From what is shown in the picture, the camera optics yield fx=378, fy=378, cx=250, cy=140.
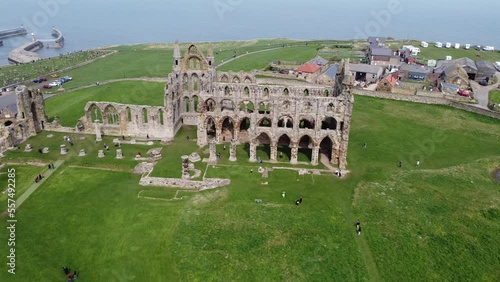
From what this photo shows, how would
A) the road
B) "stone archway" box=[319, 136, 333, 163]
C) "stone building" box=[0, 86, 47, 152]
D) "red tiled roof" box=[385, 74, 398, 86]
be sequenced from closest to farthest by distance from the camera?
1. "stone archway" box=[319, 136, 333, 163]
2. "stone building" box=[0, 86, 47, 152]
3. the road
4. "red tiled roof" box=[385, 74, 398, 86]

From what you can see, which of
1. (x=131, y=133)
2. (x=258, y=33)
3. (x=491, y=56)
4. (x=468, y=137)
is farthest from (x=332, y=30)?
(x=131, y=133)

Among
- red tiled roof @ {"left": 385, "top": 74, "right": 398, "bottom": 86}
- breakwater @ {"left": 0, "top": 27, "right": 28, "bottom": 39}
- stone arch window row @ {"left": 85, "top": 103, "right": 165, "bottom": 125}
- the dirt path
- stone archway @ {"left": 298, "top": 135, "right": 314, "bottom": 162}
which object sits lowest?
the dirt path

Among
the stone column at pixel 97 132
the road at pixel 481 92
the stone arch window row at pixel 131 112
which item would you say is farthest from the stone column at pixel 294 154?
the road at pixel 481 92

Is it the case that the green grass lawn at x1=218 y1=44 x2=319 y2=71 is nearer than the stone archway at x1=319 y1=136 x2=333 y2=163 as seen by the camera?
No

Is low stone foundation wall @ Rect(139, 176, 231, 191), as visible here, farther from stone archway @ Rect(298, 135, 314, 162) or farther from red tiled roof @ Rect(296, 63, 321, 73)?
red tiled roof @ Rect(296, 63, 321, 73)

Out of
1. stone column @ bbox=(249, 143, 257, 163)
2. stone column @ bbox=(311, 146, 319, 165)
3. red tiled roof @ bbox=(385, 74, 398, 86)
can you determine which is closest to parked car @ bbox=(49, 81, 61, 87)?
stone column @ bbox=(249, 143, 257, 163)
